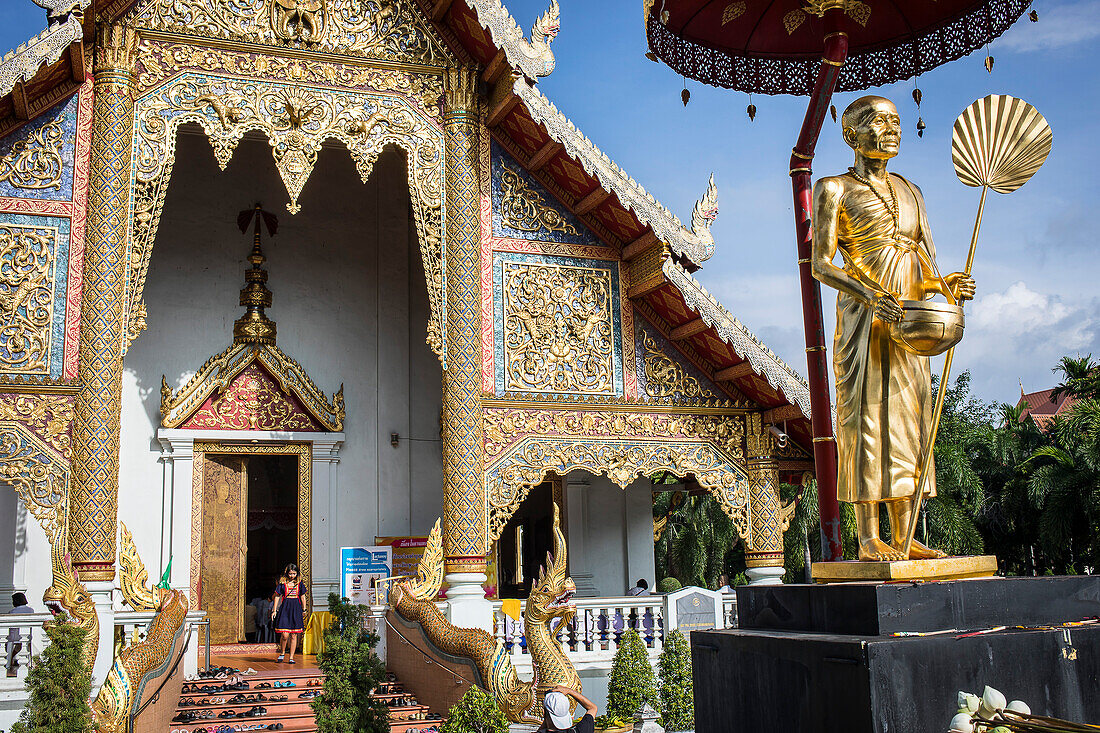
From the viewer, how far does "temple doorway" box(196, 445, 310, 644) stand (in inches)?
419

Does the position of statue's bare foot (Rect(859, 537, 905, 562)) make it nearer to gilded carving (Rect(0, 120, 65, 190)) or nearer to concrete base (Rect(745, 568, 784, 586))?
concrete base (Rect(745, 568, 784, 586))

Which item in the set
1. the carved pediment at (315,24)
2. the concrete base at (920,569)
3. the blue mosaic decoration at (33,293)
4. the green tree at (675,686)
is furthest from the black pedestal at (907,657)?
the carved pediment at (315,24)

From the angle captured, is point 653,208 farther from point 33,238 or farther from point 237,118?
point 33,238

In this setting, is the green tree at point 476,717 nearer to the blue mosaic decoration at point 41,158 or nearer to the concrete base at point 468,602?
the concrete base at point 468,602

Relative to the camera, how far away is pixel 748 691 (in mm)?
3807

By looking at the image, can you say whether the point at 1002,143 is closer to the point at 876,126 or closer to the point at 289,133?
the point at 876,126

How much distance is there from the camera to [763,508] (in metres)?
9.61

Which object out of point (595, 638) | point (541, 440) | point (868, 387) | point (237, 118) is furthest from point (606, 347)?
point (868, 387)

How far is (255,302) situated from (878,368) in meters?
8.42

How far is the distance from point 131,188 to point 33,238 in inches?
34.3

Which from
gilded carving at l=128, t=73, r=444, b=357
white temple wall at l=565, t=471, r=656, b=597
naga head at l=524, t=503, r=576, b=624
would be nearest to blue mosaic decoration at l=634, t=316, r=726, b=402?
gilded carving at l=128, t=73, r=444, b=357

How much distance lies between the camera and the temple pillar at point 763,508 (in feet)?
31.2

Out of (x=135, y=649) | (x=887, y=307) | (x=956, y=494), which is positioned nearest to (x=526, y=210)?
(x=135, y=649)

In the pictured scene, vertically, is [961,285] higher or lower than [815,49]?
lower
